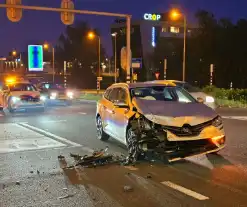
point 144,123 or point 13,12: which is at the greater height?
point 13,12

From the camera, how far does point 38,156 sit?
9602 mm

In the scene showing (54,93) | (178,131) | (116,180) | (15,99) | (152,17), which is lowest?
(116,180)

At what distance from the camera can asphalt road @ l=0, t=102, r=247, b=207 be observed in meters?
6.12

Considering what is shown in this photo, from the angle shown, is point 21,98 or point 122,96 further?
point 21,98

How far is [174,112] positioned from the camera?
8.41 m

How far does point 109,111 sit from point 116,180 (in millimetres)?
3730

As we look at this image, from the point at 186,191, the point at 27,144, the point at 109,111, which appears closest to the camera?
the point at 186,191

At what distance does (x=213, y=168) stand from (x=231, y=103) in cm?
1800

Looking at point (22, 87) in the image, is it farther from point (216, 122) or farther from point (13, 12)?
point (216, 122)

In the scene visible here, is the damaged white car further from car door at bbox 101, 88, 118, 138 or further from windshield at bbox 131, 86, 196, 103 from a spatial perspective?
car door at bbox 101, 88, 118, 138

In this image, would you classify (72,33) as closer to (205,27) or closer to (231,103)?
(205,27)

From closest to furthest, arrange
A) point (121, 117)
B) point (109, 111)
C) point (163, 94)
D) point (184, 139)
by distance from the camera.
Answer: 1. point (184, 139)
2. point (121, 117)
3. point (163, 94)
4. point (109, 111)

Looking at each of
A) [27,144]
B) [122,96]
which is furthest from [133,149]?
[27,144]

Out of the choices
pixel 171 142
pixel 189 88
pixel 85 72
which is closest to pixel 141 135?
pixel 171 142
